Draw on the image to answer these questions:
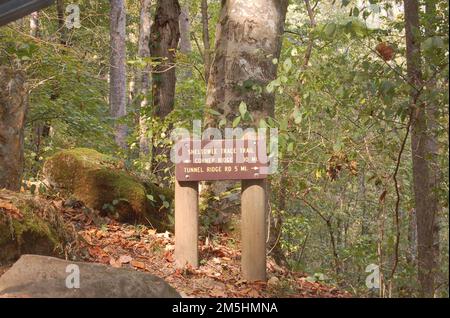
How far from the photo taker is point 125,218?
24.8 feet

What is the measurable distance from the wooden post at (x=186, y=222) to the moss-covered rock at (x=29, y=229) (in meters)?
1.17

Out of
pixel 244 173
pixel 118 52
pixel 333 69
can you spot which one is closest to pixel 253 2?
pixel 333 69

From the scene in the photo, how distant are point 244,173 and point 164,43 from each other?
18.5 feet

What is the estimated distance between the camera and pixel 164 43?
10523mm

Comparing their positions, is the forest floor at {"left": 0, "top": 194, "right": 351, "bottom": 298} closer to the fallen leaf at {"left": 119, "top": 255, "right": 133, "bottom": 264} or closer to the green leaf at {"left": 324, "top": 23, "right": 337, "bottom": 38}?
the fallen leaf at {"left": 119, "top": 255, "right": 133, "bottom": 264}

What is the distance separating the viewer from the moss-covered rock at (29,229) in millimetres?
5195

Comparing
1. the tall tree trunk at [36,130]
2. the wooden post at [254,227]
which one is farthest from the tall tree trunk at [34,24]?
the wooden post at [254,227]

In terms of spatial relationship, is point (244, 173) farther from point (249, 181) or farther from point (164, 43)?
point (164, 43)

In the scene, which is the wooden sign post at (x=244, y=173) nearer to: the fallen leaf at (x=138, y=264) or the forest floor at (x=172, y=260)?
the forest floor at (x=172, y=260)

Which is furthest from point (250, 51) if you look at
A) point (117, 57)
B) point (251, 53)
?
point (117, 57)

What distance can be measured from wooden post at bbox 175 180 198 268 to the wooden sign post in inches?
0.9

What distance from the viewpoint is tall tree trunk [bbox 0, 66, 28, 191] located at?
6426mm

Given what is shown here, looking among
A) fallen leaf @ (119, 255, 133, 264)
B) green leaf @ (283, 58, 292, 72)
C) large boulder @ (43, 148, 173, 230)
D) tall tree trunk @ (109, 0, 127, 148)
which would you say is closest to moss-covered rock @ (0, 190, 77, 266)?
fallen leaf @ (119, 255, 133, 264)

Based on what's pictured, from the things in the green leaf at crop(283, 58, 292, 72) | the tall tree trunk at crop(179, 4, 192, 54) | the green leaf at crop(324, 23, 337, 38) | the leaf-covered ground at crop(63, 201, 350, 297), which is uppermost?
the tall tree trunk at crop(179, 4, 192, 54)
